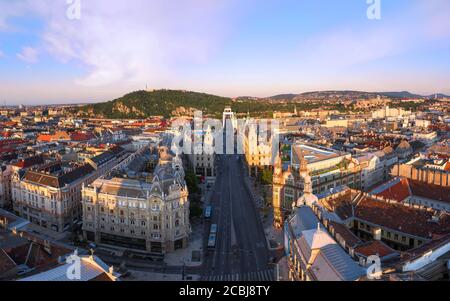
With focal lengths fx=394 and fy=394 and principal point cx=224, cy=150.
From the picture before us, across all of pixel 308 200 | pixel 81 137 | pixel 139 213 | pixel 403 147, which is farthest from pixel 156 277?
pixel 81 137

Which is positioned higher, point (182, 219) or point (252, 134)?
point (252, 134)

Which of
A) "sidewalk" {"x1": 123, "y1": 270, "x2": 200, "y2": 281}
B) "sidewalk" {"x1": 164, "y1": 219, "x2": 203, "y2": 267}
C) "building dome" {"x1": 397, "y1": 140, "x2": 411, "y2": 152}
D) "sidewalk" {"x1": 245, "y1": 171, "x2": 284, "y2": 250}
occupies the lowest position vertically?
"sidewalk" {"x1": 123, "y1": 270, "x2": 200, "y2": 281}

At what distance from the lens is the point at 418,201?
6391 cm

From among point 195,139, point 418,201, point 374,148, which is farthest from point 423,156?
point 195,139

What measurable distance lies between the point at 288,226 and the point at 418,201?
2815 centimetres

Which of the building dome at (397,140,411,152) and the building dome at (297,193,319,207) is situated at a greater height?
the building dome at (397,140,411,152)

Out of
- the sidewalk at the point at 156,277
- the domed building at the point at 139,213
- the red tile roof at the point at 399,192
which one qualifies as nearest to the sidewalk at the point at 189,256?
the domed building at the point at 139,213

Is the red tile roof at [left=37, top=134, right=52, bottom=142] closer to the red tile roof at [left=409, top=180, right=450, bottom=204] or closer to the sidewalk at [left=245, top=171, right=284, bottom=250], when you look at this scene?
the sidewalk at [left=245, top=171, right=284, bottom=250]

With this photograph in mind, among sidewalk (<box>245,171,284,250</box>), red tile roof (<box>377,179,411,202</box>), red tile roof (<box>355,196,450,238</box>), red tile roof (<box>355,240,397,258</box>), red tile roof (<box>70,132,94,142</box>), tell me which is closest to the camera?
red tile roof (<box>355,240,397,258</box>)

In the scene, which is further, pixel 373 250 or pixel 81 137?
pixel 81 137

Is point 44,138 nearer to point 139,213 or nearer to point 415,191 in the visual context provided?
point 139,213

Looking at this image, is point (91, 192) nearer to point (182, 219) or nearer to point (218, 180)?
point (182, 219)

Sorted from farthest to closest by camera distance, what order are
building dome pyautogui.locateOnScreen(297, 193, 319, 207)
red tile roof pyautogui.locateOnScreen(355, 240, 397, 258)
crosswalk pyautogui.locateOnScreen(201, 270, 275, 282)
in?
1. building dome pyautogui.locateOnScreen(297, 193, 319, 207)
2. crosswalk pyautogui.locateOnScreen(201, 270, 275, 282)
3. red tile roof pyautogui.locateOnScreen(355, 240, 397, 258)

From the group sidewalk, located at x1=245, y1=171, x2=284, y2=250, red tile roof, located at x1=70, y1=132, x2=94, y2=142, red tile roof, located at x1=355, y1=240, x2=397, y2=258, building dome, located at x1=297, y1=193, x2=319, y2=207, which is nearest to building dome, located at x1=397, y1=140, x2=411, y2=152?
sidewalk, located at x1=245, y1=171, x2=284, y2=250
